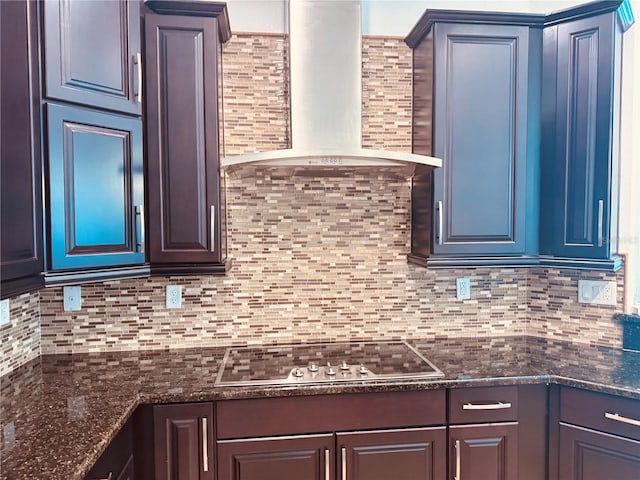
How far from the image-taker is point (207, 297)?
2045mm

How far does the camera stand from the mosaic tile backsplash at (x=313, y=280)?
200 centimetres

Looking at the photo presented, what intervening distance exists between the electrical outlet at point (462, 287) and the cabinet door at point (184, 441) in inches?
52.4

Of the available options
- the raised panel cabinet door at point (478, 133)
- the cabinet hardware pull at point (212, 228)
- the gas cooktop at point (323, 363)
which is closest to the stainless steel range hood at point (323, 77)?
the raised panel cabinet door at point (478, 133)

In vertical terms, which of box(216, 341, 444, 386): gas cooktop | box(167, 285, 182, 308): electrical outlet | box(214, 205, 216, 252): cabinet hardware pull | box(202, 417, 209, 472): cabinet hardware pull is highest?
box(214, 205, 216, 252): cabinet hardware pull

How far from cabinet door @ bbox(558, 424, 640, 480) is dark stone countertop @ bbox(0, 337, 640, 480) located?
0.19 meters

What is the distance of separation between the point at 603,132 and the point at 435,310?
3.57ft

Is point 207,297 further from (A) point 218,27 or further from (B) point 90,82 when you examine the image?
(A) point 218,27

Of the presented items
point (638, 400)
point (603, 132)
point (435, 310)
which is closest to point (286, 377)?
point (435, 310)

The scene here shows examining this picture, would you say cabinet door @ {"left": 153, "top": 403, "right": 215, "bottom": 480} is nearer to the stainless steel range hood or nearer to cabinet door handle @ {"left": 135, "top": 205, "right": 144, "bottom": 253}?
cabinet door handle @ {"left": 135, "top": 205, "right": 144, "bottom": 253}

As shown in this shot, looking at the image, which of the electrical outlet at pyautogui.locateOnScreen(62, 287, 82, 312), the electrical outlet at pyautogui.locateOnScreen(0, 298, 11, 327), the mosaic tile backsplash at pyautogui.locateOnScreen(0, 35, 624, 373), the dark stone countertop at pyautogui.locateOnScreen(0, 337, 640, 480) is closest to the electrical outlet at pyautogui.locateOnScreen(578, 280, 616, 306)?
the mosaic tile backsplash at pyautogui.locateOnScreen(0, 35, 624, 373)

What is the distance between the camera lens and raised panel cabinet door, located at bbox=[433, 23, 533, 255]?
183 cm

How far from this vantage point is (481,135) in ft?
6.06

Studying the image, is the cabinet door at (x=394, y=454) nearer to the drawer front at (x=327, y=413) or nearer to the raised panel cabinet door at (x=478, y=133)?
the drawer front at (x=327, y=413)

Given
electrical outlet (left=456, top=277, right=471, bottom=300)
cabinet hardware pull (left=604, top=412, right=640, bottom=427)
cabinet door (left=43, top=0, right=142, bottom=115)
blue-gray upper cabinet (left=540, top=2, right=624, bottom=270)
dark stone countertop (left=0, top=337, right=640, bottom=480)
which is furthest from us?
electrical outlet (left=456, top=277, right=471, bottom=300)
